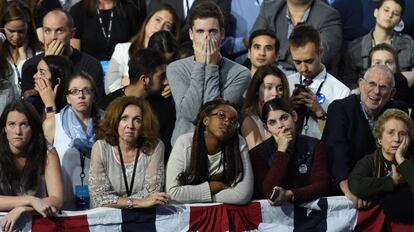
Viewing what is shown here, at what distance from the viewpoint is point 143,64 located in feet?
33.9

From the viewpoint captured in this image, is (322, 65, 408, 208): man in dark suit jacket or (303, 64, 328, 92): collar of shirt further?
(303, 64, 328, 92): collar of shirt

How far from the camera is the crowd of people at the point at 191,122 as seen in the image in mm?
9125

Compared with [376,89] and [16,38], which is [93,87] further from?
[376,89]

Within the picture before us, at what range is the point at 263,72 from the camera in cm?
1022

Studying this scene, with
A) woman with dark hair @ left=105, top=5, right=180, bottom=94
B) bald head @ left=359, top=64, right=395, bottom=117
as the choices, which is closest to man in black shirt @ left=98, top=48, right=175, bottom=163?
woman with dark hair @ left=105, top=5, right=180, bottom=94

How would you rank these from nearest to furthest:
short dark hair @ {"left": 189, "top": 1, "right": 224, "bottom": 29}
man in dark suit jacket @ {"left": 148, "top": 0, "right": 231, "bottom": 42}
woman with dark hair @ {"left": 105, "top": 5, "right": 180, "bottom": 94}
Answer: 1. short dark hair @ {"left": 189, "top": 1, "right": 224, "bottom": 29}
2. woman with dark hair @ {"left": 105, "top": 5, "right": 180, "bottom": 94}
3. man in dark suit jacket @ {"left": 148, "top": 0, "right": 231, "bottom": 42}

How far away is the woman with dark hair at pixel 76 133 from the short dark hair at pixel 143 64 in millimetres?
469

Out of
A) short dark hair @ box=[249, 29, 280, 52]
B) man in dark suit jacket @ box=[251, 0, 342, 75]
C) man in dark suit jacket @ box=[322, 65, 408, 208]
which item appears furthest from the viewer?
man in dark suit jacket @ box=[251, 0, 342, 75]

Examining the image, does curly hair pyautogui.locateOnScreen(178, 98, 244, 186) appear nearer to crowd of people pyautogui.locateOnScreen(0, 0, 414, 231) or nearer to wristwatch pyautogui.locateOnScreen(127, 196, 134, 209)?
crowd of people pyautogui.locateOnScreen(0, 0, 414, 231)

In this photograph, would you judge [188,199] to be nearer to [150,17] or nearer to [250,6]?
[150,17]

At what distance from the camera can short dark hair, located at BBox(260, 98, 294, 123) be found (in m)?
9.52

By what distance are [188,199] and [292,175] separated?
0.91m

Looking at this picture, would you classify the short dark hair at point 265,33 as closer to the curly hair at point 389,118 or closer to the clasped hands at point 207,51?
the clasped hands at point 207,51

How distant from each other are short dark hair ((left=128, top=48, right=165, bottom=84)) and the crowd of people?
1 centimetres
